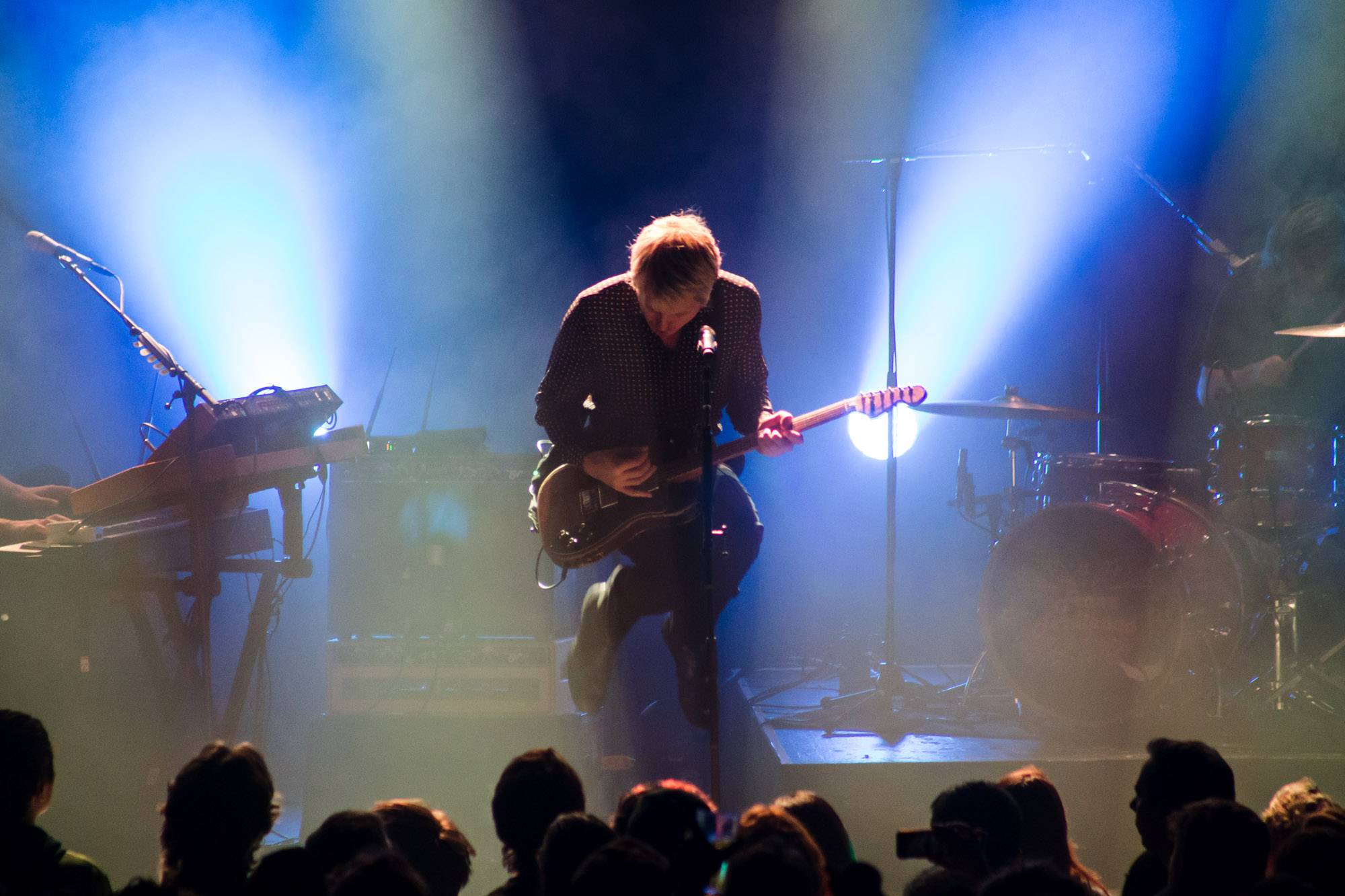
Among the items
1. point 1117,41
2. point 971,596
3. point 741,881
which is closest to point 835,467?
point 971,596

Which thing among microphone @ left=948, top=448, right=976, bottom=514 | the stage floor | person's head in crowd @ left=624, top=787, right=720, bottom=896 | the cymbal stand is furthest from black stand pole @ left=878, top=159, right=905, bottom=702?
person's head in crowd @ left=624, top=787, right=720, bottom=896

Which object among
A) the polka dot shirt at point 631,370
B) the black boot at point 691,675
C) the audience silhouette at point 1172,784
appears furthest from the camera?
the polka dot shirt at point 631,370

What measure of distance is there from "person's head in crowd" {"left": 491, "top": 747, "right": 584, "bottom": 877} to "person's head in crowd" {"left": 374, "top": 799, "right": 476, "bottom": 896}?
0.15 meters

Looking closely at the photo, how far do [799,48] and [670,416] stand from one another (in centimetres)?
346

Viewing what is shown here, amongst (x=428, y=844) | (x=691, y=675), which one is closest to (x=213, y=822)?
(x=428, y=844)

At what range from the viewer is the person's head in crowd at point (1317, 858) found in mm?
2104

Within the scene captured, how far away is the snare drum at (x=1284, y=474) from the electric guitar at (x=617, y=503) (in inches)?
77.3

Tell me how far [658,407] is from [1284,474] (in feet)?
9.46

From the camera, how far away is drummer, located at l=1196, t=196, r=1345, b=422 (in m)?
5.28

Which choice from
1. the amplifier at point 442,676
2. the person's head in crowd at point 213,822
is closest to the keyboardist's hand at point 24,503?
the amplifier at point 442,676

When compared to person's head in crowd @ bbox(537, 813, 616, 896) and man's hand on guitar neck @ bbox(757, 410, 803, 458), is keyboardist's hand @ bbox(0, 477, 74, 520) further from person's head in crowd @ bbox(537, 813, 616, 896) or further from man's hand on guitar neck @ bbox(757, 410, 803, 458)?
person's head in crowd @ bbox(537, 813, 616, 896)

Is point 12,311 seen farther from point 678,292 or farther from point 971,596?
point 971,596

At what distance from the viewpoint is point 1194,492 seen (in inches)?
202

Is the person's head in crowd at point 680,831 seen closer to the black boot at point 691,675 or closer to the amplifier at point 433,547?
the black boot at point 691,675
